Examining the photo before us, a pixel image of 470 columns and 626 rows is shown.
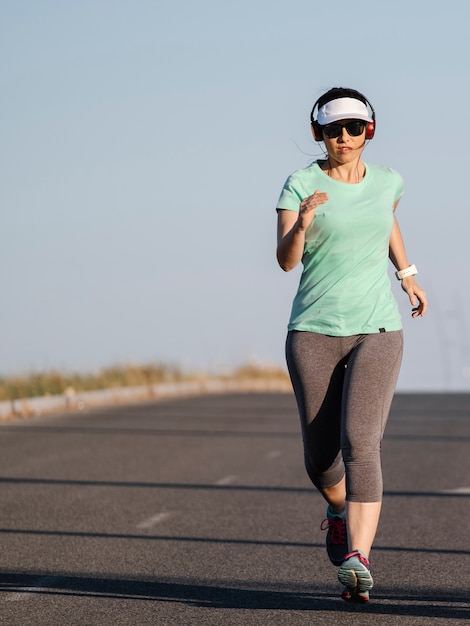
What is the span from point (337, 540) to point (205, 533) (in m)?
2.75

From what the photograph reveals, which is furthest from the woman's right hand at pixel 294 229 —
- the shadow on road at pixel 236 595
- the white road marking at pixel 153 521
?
the white road marking at pixel 153 521

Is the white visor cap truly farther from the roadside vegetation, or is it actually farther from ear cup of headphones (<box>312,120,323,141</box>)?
the roadside vegetation

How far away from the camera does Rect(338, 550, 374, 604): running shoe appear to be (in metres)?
5.84

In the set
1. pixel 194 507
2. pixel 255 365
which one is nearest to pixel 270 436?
pixel 194 507

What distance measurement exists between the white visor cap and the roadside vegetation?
17843 millimetres

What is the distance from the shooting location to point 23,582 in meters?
7.24

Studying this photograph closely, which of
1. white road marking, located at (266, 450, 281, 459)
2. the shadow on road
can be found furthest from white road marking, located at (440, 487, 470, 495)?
the shadow on road

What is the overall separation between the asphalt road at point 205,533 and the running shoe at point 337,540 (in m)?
0.22

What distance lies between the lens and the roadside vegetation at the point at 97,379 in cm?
2575

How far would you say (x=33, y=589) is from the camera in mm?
7016

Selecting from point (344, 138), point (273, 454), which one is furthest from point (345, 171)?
point (273, 454)

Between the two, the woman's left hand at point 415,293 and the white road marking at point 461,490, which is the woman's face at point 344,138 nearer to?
the woman's left hand at point 415,293

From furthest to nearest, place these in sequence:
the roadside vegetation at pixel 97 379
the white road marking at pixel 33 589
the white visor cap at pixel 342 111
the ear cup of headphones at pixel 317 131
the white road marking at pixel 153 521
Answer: the roadside vegetation at pixel 97 379 → the white road marking at pixel 153 521 → the white road marking at pixel 33 589 → the ear cup of headphones at pixel 317 131 → the white visor cap at pixel 342 111

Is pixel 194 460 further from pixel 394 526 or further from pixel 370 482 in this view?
pixel 370 482
